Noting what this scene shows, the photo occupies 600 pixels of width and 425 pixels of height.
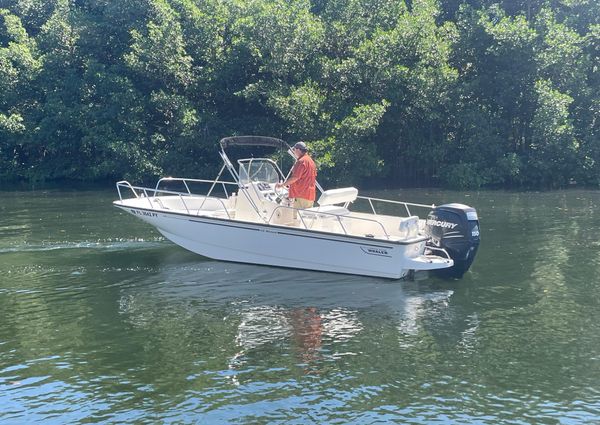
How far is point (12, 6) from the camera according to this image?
39.7m

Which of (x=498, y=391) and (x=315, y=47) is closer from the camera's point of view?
(x=498, y=391)

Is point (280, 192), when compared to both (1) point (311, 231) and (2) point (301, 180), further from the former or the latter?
(1) point (311, 231)

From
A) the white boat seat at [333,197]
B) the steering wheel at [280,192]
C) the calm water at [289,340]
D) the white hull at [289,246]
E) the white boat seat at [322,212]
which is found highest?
the steering wheel at [280,192]

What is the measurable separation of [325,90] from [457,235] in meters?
18.4

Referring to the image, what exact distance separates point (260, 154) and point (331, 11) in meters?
6.99

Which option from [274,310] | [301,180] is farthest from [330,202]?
[274,310]

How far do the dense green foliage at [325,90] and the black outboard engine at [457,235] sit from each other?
1516cm

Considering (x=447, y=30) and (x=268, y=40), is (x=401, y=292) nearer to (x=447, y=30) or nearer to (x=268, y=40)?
(x=268, y=40)

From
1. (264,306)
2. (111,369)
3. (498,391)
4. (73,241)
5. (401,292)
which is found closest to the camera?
(498,391)

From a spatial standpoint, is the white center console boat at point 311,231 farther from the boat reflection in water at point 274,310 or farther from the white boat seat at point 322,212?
the boat reflection in water at point 274,310

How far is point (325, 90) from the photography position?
101ft

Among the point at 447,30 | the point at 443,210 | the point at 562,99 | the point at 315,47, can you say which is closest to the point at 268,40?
the point at 315,47

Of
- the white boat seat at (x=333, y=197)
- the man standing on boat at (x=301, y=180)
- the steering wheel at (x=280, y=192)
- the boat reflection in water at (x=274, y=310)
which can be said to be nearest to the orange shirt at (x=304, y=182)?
the man standing on boat at (x=301, y=180)

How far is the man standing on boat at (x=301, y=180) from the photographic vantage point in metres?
14.4
